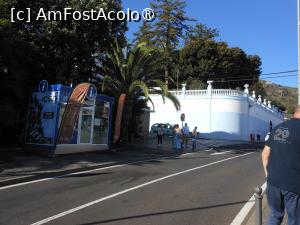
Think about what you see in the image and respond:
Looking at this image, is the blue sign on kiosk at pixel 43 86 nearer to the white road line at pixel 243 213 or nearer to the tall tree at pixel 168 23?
the white road line at pixel 243 213

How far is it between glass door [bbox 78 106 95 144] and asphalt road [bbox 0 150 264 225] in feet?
21.5

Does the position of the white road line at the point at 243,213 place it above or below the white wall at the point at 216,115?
below

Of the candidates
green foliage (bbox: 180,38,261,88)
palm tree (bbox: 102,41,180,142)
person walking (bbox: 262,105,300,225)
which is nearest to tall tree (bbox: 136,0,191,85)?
green foliage (bbox: 180,38,261,88)

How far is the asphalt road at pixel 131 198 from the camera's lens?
8.48m

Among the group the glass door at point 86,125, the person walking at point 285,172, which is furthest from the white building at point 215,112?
the person walking at point 285,172

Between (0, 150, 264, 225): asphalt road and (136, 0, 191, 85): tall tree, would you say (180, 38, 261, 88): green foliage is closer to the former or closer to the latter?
(136, 0, 191, 85): tall tree

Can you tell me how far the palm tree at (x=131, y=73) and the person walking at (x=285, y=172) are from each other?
68.7 feet

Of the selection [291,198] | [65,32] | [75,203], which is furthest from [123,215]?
[65,32]

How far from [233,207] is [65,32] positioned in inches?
599

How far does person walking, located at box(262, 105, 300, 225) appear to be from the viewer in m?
5.25

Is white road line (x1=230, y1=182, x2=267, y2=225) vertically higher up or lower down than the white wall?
lower down

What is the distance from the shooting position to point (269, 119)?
66.6 m

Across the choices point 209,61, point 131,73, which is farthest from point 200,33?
point 131,73

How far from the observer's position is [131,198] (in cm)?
1061
